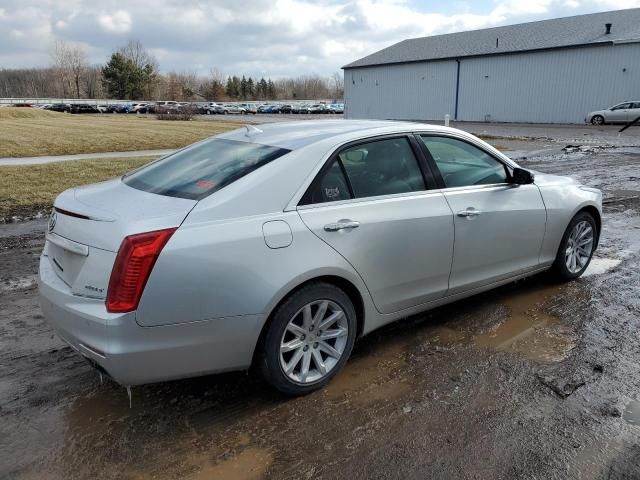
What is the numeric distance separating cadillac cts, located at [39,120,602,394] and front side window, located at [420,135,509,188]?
0.5 inches

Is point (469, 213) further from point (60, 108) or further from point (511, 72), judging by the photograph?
point (60, 108)

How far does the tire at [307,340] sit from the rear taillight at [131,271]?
2.45 feet

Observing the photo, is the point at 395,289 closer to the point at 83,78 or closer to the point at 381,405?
the point at 381,405

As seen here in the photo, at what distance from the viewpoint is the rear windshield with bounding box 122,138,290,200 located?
3248 millimetres

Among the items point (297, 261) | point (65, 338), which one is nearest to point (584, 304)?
point (297, 261)

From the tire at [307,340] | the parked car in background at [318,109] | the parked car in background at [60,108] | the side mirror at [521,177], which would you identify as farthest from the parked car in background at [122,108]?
the tire at [307,340]

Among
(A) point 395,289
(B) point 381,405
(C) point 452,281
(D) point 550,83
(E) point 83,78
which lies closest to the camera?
(B) point 381,405

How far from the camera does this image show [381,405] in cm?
328

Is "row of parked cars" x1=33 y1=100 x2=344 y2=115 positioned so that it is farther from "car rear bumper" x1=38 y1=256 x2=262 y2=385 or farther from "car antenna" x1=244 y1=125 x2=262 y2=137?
"car rear bumper" x1=38 y1=256 x2=262 y2=385

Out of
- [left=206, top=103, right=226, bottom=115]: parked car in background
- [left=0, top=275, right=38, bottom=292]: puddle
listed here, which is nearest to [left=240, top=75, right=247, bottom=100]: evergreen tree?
[left=206, top=103, right=226, bottom=115]: parked car in background

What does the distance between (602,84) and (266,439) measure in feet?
137

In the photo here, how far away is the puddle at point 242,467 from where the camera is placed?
267 cm

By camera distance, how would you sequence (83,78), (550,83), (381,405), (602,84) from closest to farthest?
1. (381,405)
2. (602,84)
3. (550,83)
4. (83,78)

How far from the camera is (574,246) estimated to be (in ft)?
17.0
